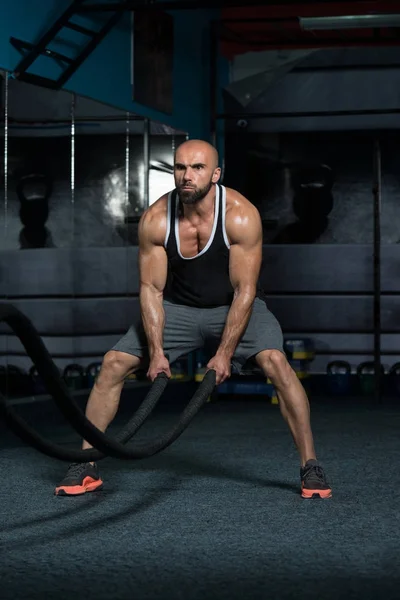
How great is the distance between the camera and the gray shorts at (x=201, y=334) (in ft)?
12.4

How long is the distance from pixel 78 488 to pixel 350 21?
3651 millimetres

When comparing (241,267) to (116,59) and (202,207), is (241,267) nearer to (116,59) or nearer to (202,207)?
(202,207)

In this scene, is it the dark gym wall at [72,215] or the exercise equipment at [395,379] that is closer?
the dark gym wall at [72,215]

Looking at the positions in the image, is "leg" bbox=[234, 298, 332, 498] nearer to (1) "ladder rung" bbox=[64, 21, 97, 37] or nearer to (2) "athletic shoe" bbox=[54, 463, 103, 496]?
(2) "athletic shoe" bbox=[54, 463, 103, 496]

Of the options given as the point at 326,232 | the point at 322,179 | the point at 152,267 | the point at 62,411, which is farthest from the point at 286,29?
the point at 62,411

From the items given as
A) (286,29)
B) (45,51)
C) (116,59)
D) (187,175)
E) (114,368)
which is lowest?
(114,368)

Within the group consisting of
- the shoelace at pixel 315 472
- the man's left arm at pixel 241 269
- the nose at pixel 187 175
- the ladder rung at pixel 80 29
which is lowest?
the shoelace at pixel 315 472

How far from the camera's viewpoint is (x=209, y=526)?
3.21 meters

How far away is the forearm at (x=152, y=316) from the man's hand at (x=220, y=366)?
21 centimetres

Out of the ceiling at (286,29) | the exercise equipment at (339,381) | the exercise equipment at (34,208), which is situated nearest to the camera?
the exercise equipment at (34,208)

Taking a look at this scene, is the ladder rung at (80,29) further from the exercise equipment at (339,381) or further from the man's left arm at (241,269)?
the exercise equipment at (339,381)

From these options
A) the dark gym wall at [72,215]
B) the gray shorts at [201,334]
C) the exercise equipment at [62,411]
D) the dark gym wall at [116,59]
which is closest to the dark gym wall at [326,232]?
the dark gym wall at [116,59]

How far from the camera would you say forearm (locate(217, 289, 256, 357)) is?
12.0 feet

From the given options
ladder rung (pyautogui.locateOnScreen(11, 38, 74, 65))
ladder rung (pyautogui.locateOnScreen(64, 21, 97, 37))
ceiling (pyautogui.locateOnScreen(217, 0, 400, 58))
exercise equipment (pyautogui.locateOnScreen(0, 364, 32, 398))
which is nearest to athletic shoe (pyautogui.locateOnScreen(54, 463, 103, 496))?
exercise equipment (pyautogui.locateOnScreen(0, 364, 32, 398))
